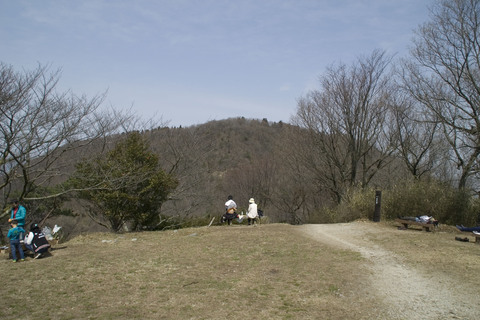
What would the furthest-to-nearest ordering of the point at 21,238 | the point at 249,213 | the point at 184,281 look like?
the point at 249,213 → the point at 21,238 → the point at 184,281

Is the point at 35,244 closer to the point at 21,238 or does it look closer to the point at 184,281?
the point at 21,238

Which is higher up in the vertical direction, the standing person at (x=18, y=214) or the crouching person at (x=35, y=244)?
the standing person at (x=18, y=214)

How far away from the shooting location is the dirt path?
5.29 meters

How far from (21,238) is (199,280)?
418cm

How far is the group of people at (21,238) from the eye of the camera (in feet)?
25.5

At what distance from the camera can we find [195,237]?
11.1 meters

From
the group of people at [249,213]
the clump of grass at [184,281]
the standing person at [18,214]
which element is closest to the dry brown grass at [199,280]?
the clump of grass at [184,281]

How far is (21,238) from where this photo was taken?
314 inches

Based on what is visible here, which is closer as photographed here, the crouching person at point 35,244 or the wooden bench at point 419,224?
the crouching person at point 35,244

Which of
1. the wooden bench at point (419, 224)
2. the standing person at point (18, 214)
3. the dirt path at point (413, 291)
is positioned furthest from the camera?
the wooden bench at point (419, 224)

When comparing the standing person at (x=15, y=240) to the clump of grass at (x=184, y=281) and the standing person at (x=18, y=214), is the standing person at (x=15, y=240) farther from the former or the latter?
the clump of grass at (x=184, y=281)

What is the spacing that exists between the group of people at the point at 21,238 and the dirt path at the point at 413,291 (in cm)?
685

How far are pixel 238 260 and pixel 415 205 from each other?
8.82 metres

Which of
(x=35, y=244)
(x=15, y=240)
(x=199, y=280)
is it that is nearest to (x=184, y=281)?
(x=199, y=280)
